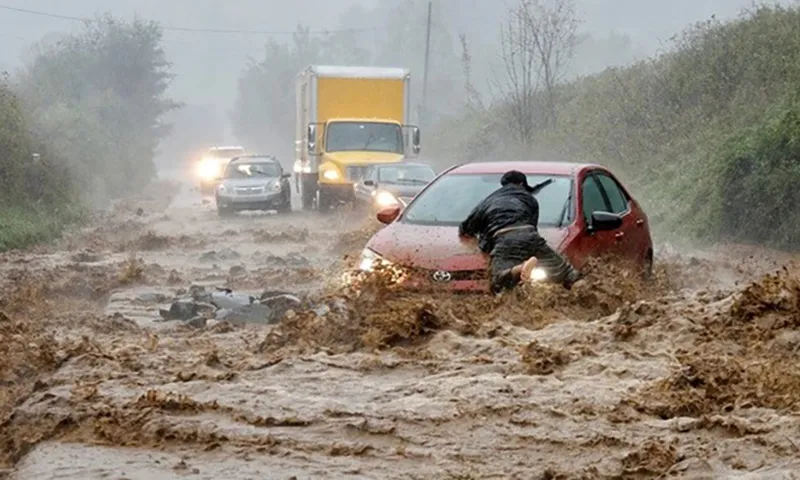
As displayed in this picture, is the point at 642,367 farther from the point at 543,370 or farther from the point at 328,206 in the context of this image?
the point at 328,206

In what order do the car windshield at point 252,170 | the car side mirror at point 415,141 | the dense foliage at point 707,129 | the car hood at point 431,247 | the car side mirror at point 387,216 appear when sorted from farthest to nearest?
the car windshield at point 252,170, the car side mirror at point 415,141, the dense foliage at point 707,129, the car side mirror at point 387,216, the car hood at point 431,247

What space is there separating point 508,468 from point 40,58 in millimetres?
55975

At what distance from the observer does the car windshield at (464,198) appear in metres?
10.7

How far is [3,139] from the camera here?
2795 cm

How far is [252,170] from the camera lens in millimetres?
33156

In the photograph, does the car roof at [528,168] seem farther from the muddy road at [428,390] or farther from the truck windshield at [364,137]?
the truck windshield at [364,137]

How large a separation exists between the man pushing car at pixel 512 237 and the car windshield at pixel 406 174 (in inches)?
575

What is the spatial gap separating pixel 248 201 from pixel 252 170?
185cm

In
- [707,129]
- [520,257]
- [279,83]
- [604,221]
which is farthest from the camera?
[279,83]

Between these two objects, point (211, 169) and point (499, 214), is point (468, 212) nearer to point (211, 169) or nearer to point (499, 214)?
point (499, 214)

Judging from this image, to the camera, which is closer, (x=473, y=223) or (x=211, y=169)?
(x=473, y=223)

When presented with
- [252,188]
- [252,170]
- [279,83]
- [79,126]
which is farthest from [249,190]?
[279,83]

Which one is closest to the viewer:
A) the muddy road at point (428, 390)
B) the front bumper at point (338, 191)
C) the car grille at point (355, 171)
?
the muddy road at point (428, 390)

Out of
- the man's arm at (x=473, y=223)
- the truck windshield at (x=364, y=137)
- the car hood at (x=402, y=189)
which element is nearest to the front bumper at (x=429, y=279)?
the man's arm at (x=473, y=223)
